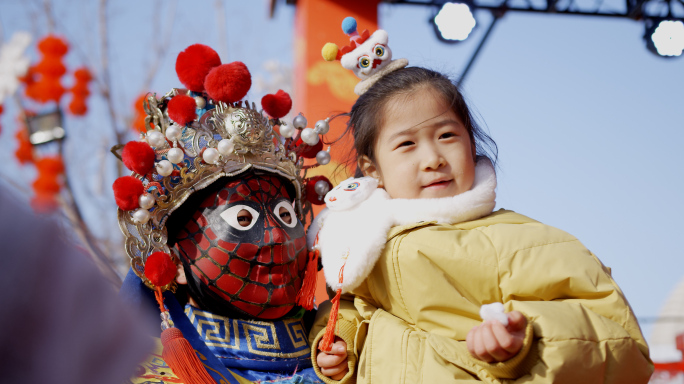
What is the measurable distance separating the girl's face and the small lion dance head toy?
1.54 ft

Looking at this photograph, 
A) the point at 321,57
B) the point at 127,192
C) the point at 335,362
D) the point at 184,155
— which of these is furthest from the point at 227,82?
the point at 321,57

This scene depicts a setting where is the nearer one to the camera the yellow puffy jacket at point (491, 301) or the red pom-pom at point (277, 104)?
the yellow puffy jacket at point (491, 301)

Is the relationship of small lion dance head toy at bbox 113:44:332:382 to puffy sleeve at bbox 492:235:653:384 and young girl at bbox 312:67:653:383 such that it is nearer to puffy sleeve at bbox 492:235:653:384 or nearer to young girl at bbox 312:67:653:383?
young girl at bbox 312:67:653:383

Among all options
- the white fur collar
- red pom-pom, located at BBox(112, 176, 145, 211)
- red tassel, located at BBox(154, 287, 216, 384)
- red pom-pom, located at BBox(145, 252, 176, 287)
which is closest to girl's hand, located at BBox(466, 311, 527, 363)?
the white fur collar

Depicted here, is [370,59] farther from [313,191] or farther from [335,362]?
[335,362]

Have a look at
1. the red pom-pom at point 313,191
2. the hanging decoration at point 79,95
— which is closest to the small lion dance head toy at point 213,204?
the red pom-pom at point 313,191

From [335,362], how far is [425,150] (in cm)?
77

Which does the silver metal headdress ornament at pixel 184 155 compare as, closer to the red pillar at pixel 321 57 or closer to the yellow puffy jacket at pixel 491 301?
the yellow puffy jacket at pixel 491 301

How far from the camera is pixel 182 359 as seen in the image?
1979 millimetres

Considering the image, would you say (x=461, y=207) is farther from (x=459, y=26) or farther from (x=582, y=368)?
(x=459, y=26)

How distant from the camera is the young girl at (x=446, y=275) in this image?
161 centimetres

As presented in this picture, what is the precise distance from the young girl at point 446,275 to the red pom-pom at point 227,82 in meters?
0.47

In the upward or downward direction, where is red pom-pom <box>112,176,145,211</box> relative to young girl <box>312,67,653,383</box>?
upward

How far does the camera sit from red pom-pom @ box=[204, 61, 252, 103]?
2316 mm
